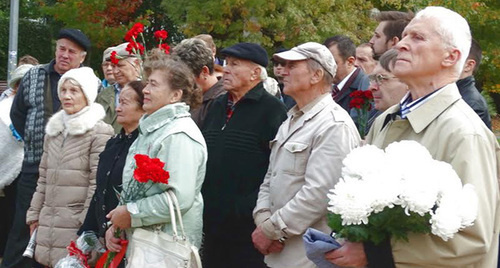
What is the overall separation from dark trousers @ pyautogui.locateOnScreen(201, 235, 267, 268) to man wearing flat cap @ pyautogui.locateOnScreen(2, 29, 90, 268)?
2.56m

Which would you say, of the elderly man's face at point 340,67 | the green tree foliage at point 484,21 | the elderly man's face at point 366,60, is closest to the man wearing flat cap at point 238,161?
the elderly man's face at point 340,67

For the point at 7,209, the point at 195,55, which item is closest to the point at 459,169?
the point at 195,55

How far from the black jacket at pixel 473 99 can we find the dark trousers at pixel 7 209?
5412 millimetres

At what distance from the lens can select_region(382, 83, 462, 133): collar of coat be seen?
3.48 m

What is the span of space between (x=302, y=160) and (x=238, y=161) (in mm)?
992

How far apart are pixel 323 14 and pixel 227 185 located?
49.8ft

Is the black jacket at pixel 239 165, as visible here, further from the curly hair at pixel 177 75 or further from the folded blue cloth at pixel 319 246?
the folded blue cloth at pixel 319 246

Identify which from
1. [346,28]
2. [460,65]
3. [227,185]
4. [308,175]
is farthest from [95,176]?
[346,28]

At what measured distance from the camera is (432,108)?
11.5ft

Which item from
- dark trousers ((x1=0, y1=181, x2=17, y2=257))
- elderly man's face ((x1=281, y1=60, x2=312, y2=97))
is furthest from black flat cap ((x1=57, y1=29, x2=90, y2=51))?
elderly man's face ((x1=281, y1=60, x2=312, y2=97))

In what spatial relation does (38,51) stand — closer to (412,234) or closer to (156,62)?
(156,62)

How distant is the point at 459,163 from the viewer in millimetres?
3283

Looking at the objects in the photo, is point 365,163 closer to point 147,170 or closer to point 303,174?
point 303,174

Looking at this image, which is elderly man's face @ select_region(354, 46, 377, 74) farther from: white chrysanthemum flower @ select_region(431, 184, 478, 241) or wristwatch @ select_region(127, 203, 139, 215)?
white chrysanthemum flower @ select_region(431, 184, 478, 241)
